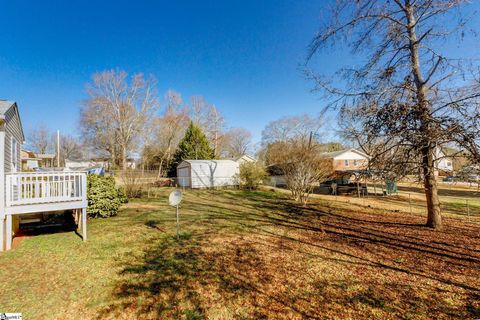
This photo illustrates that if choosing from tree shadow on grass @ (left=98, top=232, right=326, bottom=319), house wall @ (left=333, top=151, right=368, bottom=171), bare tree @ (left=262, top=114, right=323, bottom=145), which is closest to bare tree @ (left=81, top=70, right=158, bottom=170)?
bare tree @ (left=262, top=114, right=323, bottom=145)

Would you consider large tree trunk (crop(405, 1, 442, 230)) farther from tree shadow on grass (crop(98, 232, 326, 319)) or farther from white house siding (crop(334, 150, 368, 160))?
white house siding (crop(334, 150, 368, 160))

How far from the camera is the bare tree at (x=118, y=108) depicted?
25.1 meters

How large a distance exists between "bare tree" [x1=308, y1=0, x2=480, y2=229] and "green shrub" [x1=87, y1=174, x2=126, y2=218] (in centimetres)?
905

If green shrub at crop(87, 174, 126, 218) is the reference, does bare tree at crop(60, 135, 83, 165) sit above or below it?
above

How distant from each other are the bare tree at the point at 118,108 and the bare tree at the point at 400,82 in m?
24.5

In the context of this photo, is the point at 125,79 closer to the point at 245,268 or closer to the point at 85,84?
→ the point at 85,84

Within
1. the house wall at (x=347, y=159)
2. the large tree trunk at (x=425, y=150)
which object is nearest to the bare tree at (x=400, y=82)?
the large tree trunk at (x=425, y=150)

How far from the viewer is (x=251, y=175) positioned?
20.7m

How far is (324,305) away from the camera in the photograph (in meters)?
3.26

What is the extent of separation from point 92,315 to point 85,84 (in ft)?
94.6

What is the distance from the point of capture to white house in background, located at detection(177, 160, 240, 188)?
878 inches

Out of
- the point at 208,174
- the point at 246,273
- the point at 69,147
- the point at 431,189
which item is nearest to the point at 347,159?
the point at 208,174

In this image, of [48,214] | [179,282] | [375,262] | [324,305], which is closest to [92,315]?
[179,282]

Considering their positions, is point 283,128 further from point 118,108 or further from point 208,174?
point 118,108
